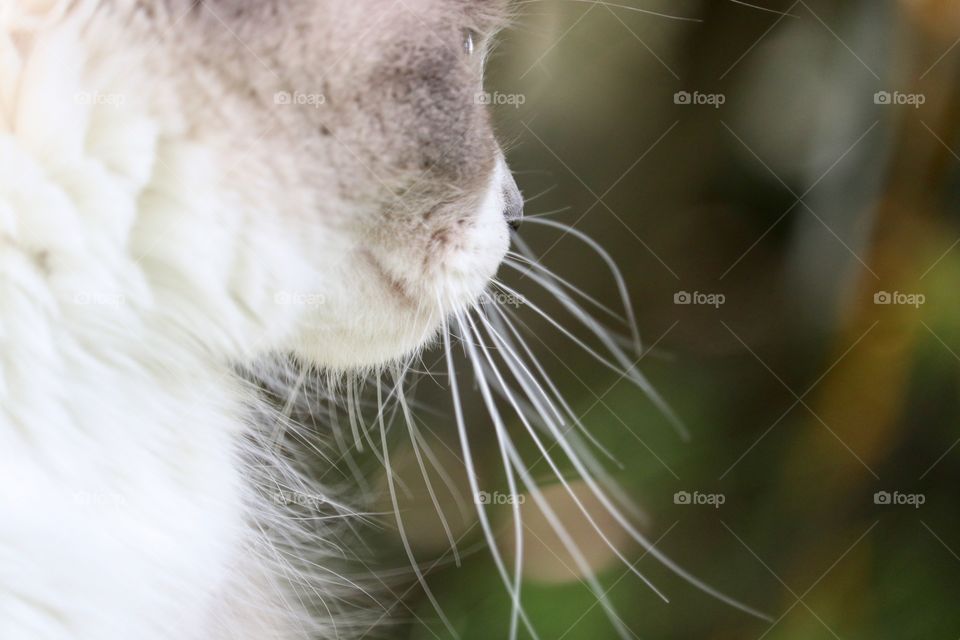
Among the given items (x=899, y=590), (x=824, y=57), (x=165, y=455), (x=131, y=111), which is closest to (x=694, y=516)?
(x=899, y=590)
